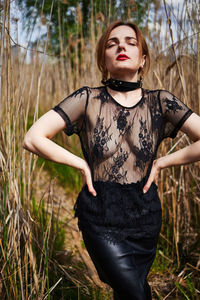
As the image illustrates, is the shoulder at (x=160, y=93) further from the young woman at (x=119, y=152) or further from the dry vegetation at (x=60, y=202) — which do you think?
the dry vegetation at (x=60, y=202)

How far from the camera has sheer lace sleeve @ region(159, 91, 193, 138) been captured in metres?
1.02

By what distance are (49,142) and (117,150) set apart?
0.74 feet

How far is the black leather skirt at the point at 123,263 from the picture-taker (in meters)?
0.95

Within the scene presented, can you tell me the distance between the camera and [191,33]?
4.91 ft

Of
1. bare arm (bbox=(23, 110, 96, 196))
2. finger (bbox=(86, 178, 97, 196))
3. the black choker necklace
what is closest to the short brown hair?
the black choker necklace

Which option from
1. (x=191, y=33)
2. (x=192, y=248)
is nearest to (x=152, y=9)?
(x=191, y=33)

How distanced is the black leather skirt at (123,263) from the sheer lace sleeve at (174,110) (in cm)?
42

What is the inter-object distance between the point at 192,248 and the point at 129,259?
33.2 inches

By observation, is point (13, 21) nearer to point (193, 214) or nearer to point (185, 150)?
point (185, 150)

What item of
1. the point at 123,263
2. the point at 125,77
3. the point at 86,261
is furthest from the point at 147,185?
the point at 86,261

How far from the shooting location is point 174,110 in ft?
3.37

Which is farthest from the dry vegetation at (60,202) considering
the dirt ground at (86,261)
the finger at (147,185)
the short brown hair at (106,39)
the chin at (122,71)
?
the finger at (147,185)

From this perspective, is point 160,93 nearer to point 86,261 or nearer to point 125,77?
point 125,77

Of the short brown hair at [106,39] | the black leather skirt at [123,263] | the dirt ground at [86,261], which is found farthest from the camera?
→ the dirt ground at [86,261]
